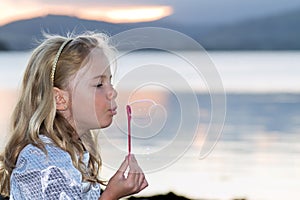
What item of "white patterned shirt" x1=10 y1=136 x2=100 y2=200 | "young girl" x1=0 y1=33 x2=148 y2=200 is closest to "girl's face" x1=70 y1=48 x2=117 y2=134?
"young girl" x1=0 y1=33 x2=148 y2=200

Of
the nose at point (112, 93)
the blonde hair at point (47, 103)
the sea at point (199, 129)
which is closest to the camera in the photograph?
the sea at point (199, 129)

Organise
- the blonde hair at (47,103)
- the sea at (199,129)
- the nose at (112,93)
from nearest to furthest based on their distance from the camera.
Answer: the sea at (199,129) → the nose at (112,93) → the blonde hair at (47,103)

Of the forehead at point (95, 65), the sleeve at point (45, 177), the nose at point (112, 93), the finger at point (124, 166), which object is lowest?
A: the sleeve at point (45, 177)

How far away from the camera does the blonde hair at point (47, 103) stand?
3246 millimetres

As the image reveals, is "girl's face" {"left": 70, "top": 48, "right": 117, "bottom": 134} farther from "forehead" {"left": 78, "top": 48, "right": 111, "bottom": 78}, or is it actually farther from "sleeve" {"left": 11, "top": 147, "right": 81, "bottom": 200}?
"sleeve" {"left": 11, "top": 147, "right": 81, "bottom": 200}

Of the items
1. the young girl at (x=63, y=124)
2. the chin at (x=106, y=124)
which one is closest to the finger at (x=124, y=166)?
the young girl at (x=63, y=124)

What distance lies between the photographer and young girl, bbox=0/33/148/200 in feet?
10.2

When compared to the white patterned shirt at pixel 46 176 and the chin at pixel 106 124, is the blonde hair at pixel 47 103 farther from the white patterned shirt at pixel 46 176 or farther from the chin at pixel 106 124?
the chin at pixel 106 124

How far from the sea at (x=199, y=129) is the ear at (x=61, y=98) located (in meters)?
0.14

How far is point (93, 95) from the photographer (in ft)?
10.3

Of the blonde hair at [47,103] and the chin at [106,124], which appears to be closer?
the chin at [106,124]

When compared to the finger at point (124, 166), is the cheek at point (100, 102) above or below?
above

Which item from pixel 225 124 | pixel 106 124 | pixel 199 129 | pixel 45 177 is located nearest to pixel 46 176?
pixel 45 177

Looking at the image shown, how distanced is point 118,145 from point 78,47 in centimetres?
35
